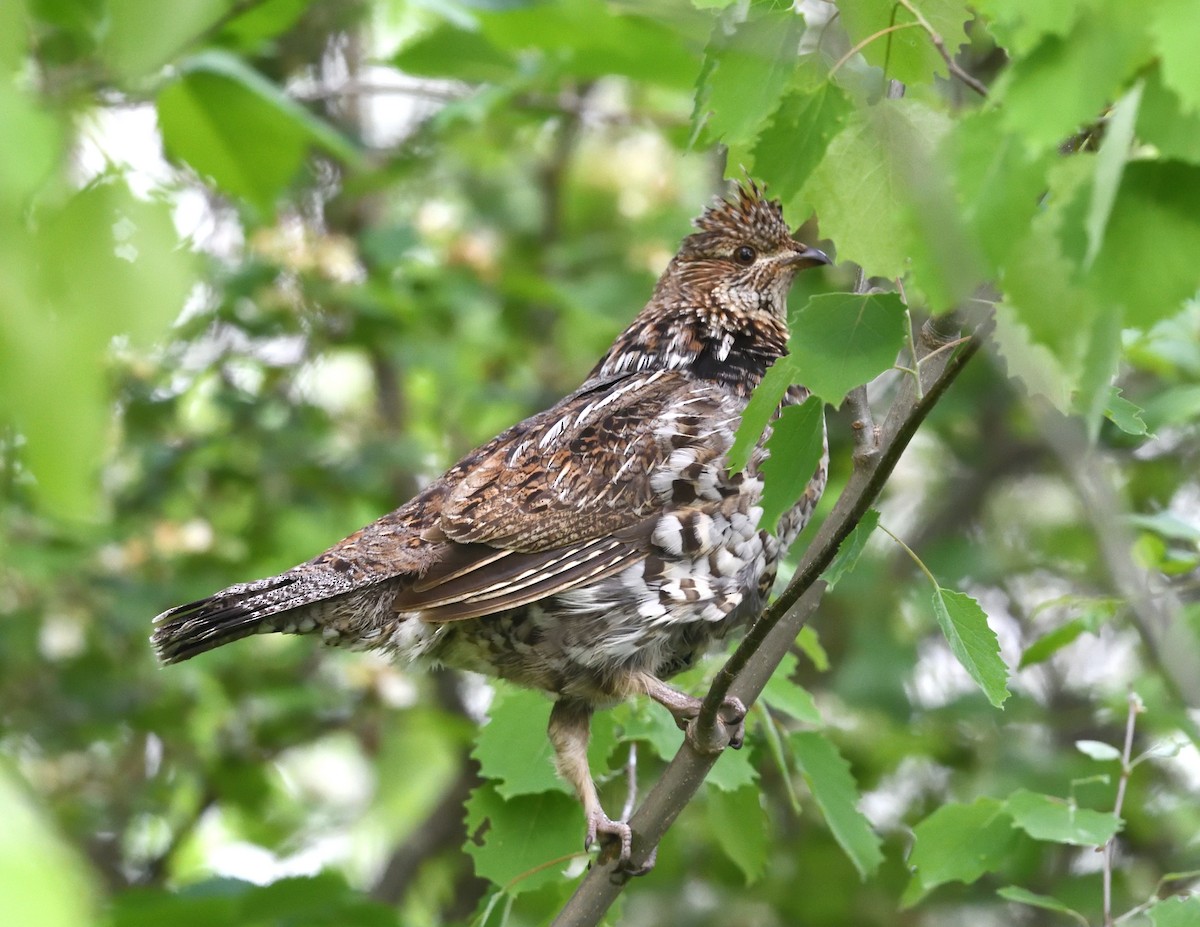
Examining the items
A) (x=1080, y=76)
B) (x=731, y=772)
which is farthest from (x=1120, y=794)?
(x=1080, y=76)

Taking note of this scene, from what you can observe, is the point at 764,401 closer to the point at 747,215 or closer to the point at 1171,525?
the point at 1171,525

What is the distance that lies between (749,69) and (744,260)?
225 cm

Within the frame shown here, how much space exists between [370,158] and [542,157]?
1.69 m

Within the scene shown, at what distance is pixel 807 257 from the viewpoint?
15.2ft

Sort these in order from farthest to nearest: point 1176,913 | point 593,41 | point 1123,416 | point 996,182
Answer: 1. point 593,41
2. point 1176,913
3. point 1123,416
4. point 996,182

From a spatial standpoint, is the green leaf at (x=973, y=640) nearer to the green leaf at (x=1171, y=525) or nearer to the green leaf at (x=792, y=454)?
the green leaf at (x=792, y=454)

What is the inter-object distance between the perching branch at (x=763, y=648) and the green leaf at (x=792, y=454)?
0.38 ft

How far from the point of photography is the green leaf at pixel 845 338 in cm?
229

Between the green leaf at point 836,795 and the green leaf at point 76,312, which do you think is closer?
the green leaf at point 76,312

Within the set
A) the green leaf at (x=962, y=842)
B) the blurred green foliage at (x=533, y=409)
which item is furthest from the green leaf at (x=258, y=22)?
the green leaf at (x=962, y=842)

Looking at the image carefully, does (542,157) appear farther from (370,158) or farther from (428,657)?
(428,657)

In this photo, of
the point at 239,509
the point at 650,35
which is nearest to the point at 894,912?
the point at 239,509

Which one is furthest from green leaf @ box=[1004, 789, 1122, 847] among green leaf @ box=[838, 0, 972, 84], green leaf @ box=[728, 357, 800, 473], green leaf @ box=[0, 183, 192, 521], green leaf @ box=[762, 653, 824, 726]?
green leaf @ box=[0, 183, 192, 521]

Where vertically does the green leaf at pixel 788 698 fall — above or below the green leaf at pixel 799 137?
below
